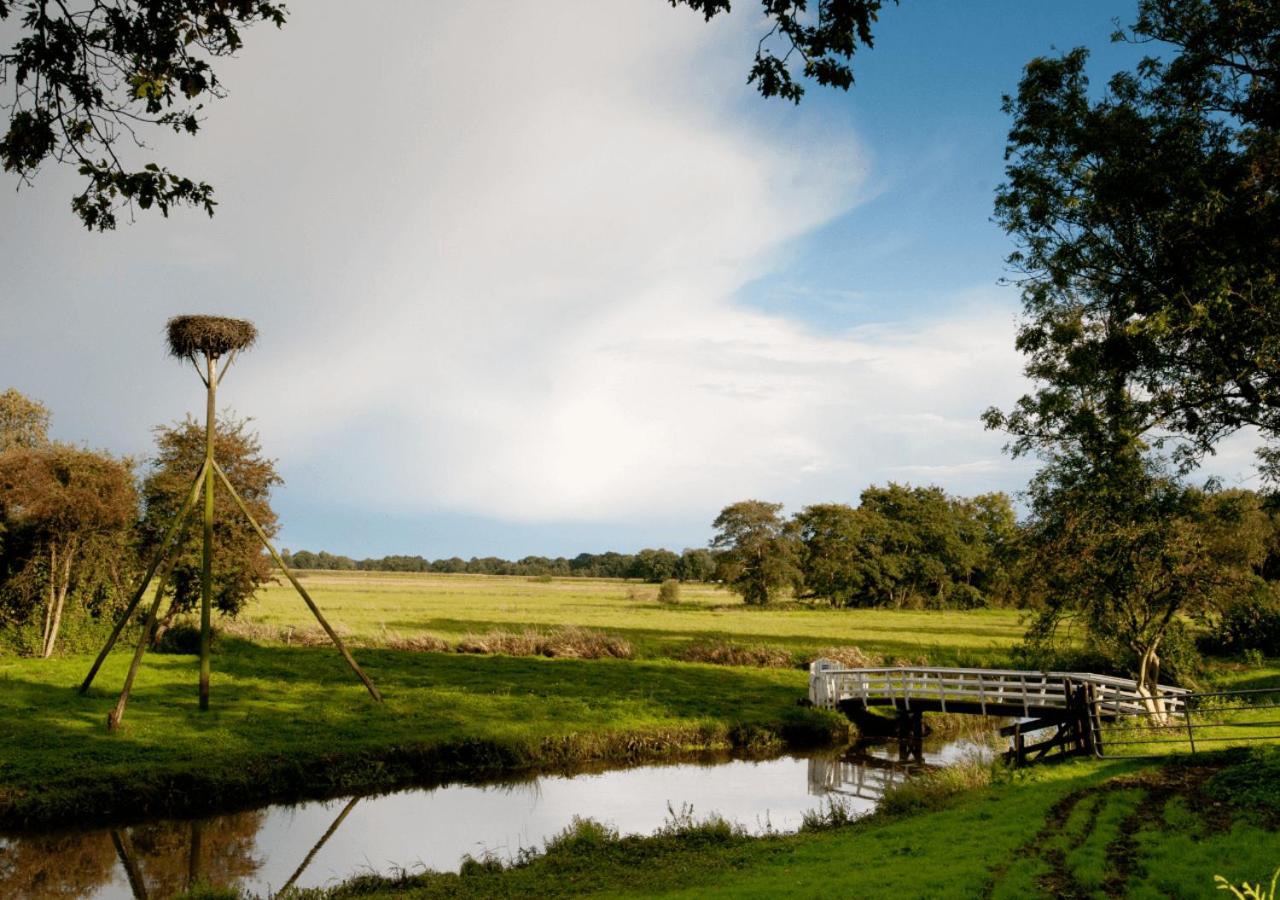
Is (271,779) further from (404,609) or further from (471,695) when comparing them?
(404,609)

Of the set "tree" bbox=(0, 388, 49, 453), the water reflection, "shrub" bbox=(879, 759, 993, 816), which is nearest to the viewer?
the water reflection

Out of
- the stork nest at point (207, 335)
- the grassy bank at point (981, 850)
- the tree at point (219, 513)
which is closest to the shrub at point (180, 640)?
the tree at point (219, 513)

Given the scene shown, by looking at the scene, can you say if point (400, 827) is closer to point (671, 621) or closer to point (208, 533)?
point (208, 533)

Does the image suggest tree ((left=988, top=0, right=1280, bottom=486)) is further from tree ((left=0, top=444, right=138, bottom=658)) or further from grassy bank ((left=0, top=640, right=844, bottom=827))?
tree ((left=0, top=444, right=138, bottom=658))

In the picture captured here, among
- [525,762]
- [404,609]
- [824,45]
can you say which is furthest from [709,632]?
[824,45]

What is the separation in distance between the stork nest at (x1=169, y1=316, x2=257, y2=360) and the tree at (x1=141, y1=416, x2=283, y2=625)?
32.7 ft

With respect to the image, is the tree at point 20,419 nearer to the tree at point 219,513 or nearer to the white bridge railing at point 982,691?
the tree at point 219,513

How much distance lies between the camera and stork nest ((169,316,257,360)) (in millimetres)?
22484

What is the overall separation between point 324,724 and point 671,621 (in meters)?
37.0

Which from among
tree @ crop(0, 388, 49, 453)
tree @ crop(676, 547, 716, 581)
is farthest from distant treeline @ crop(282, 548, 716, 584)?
tree @ crop(0, 388, 49, 453)

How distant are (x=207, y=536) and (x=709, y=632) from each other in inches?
1277

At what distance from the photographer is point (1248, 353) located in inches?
693

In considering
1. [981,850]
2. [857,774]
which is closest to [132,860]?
[981,850]

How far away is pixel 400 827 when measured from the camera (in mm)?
17672
